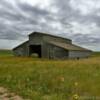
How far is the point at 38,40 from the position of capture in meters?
42.8

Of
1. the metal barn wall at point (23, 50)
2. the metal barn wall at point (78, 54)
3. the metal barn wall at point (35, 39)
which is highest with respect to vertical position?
the metal barn wall at point (35, 39)

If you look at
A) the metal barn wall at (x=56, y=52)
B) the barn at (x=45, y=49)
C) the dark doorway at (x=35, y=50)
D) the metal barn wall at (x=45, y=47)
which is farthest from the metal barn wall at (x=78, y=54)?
the dark doorway at (x=35, y=50)

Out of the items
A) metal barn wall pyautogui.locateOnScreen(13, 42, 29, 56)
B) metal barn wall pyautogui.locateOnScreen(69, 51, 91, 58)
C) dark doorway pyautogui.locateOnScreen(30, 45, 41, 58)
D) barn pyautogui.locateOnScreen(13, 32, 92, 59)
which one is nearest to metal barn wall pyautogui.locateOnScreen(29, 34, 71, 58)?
barn pyautogui.locateOnScreen(13, 32, 92, 59)

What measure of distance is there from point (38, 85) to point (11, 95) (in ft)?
8.03

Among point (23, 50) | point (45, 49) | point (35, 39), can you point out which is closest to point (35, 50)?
point (23, 50)

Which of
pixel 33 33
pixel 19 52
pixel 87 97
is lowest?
pixel 87 97

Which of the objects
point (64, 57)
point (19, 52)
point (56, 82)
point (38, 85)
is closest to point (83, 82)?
point (56, 82)

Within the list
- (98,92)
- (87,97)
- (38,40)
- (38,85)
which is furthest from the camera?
(38,40)

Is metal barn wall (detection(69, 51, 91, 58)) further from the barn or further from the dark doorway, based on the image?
the dark doorway

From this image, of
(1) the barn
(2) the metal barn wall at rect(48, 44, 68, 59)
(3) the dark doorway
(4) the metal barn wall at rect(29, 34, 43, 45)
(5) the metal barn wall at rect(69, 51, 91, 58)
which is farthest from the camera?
(3) the dark doorway

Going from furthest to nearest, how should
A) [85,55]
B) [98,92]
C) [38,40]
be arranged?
1. [85,55]
2. [38,40]
3. [98,92]

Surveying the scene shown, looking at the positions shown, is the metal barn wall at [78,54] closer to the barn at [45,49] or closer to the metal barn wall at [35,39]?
the barn at [45,49]

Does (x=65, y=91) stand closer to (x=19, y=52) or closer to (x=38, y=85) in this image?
(x=38, y=85)

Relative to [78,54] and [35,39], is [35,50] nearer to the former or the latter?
[35,39]
